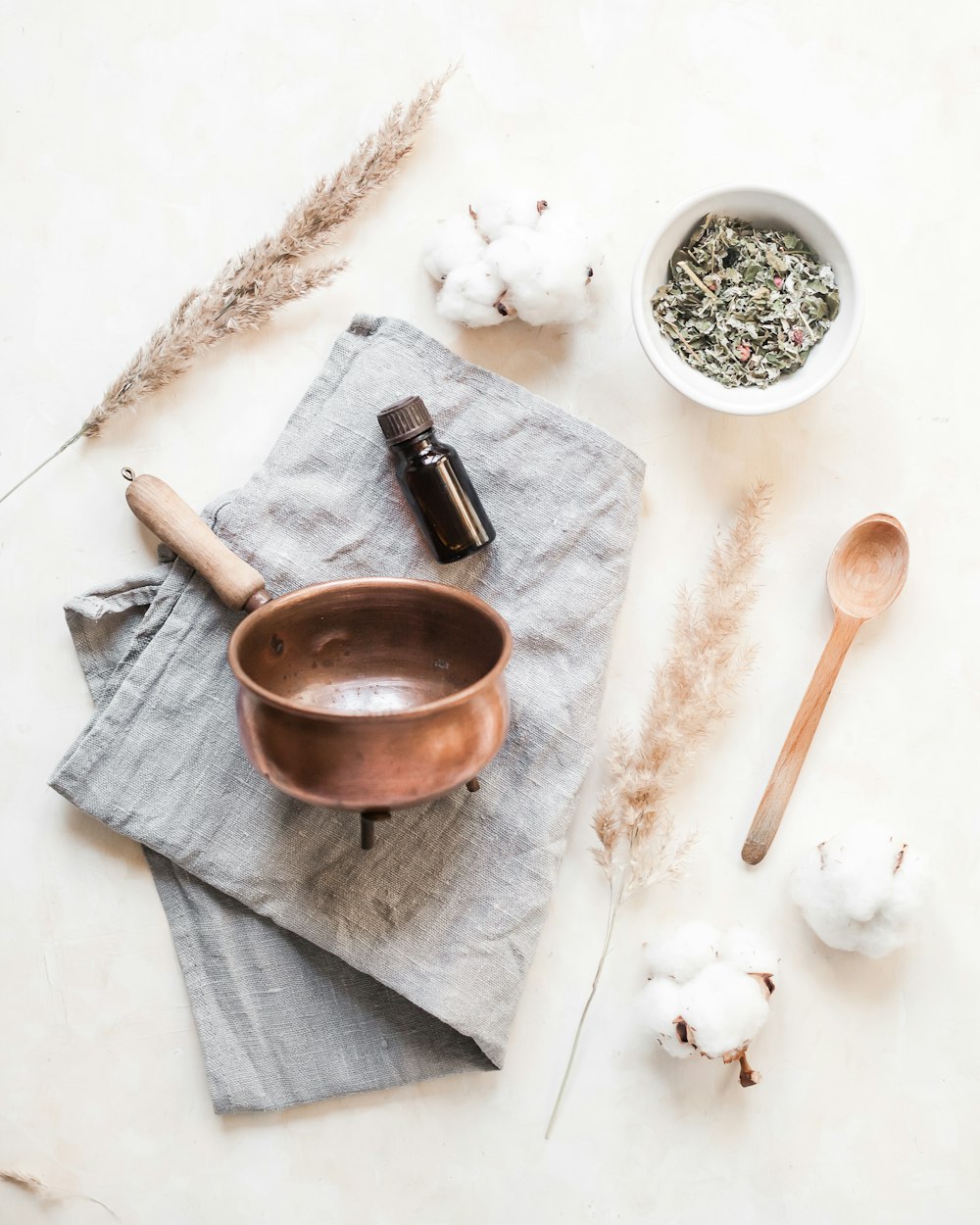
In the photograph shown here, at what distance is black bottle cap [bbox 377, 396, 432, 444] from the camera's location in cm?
117

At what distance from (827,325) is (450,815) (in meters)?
0.89

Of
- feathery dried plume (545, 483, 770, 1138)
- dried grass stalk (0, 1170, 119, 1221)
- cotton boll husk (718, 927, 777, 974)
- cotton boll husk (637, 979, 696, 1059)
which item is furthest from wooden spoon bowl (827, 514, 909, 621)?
dried grass stalk (0, 1170, 119, 1221)

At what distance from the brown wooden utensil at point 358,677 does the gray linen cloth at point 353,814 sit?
0.07 m

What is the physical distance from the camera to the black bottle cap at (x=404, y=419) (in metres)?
1.17

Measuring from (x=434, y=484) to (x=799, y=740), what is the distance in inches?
26.3

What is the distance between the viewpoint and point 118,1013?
1.32m

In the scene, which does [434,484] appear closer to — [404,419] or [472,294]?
[404,419]

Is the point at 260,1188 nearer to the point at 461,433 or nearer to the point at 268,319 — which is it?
the point at 461,433

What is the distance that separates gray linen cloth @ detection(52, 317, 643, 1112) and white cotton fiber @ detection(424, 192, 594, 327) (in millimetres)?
95

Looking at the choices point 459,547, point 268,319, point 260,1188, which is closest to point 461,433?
point 459,547

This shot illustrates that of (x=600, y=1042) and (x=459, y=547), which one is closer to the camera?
(x=459, y=547)

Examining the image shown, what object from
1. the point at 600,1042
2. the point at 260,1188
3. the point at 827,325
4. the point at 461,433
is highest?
the point at 461,433

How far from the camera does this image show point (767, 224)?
1.22 meters

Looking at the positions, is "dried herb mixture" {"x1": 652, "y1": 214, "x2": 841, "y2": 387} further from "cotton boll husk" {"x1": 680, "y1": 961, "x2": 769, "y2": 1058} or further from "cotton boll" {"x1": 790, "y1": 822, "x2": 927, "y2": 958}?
"cotton boll husk" {"x1": 680, "y1": 961, "x2": 769, "y2": 1058}
